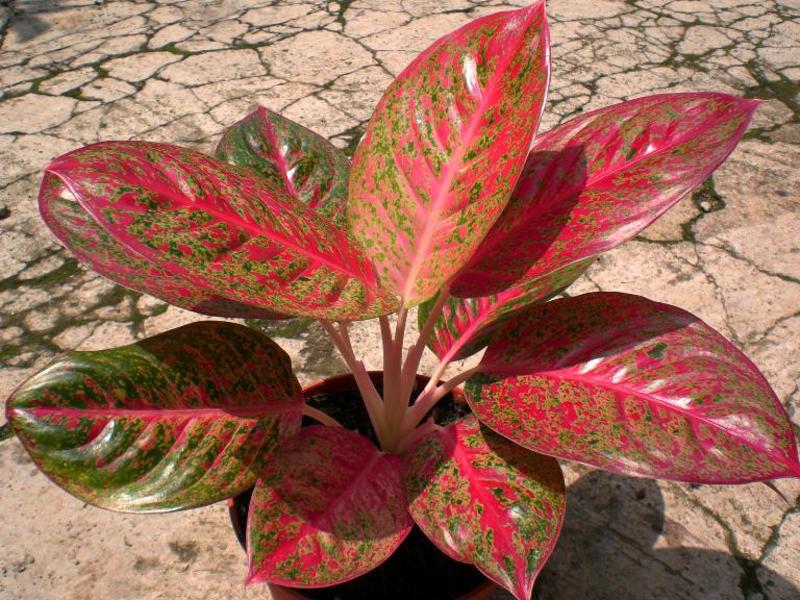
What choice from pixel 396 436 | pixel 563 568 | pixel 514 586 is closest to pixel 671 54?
pixel 563 568

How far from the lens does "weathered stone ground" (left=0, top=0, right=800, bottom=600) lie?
110 cm

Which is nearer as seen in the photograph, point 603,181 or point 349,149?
point 603,181

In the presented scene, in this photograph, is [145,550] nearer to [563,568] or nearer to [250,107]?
[563,568]

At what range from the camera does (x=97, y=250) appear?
2.03ft

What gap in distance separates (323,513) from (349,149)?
64.7 inches

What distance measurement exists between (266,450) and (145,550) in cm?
58

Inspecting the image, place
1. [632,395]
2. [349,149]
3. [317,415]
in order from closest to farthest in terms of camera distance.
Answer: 1. [632,395]
2. [317,415]
3. [349,149]

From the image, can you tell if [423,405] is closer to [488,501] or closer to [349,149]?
[488,501]

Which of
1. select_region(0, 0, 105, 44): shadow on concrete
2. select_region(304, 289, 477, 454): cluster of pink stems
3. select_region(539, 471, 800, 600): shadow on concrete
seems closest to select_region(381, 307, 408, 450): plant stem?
select_region(304, 289, 477, 454): cluster of pink stems

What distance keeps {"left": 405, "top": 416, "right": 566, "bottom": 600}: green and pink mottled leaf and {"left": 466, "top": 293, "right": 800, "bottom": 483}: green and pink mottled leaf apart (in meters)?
0.06

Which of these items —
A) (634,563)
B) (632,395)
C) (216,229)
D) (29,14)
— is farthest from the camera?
(29,14)

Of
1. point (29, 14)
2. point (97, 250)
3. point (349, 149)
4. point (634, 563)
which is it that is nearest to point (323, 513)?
point (97, 250)

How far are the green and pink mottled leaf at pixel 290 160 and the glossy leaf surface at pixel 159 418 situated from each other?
0.19 metres

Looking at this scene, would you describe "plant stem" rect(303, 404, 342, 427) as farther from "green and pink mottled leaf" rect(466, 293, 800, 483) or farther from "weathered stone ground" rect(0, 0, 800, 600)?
"weathered stone ground" rect(0, 0, 800, 600)
